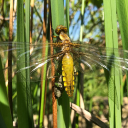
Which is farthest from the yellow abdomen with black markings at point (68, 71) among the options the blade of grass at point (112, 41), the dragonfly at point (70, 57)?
the blade of grass at point (112, 41)

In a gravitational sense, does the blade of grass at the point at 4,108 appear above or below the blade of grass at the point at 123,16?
below

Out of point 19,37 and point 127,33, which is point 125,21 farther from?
point 19,37

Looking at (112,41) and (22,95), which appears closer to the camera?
(22,95)

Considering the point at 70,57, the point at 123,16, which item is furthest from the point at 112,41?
the point at 70,57

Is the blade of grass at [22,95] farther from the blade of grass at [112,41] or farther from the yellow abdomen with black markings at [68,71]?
the blade of grass at [112,41]

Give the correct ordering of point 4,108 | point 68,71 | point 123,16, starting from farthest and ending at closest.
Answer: point 68,71 < point 123,16 < point 4,108

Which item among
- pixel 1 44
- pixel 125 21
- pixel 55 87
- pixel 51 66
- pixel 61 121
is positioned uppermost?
pixel 125 21

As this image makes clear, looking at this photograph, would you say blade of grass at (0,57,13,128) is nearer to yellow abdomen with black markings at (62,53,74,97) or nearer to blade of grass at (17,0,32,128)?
blade of grass at (17,0,32,128)

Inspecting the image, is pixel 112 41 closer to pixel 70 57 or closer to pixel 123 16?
pixel 123 16

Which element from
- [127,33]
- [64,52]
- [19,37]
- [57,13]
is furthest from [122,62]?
[19,37]
